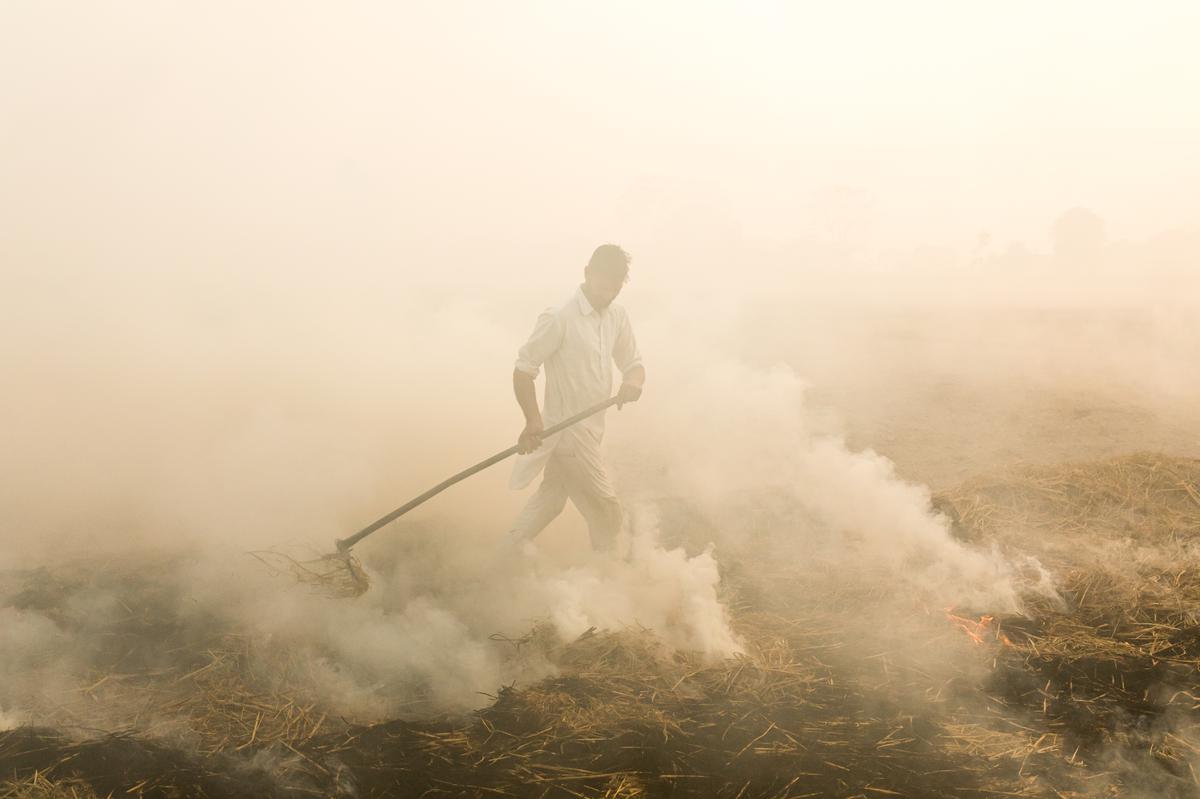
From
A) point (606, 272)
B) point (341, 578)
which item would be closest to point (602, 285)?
point (606, 272)

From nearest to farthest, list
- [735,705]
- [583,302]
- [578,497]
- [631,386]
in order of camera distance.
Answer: [735,705] < [583,302] < [631,386] < [578,497]

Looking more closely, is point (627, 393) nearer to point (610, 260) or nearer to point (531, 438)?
point (531, 438)

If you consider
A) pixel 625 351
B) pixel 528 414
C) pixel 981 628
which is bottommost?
pixel 981 628

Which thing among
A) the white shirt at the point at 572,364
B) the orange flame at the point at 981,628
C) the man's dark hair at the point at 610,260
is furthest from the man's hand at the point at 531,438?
the orange flame at the point at 981,628

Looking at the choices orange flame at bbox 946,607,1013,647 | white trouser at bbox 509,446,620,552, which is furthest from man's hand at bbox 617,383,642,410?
orange flame at bbox 946,607,1013,647

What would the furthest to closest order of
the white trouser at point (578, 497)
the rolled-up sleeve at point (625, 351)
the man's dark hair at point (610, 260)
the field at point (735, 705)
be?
the rolled-up sleeve at point (625, 351)
the white trouser at point (578, 497)
the man's dark hair at point (610, 260)
the field at point (735, 705)

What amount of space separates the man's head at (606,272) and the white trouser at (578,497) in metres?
0.89

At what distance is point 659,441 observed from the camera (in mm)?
7715

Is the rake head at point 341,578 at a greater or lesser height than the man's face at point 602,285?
lesser

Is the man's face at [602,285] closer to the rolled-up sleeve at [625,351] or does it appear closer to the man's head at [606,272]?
the man's head at [606,272]

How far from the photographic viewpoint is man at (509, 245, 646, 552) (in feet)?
12.9

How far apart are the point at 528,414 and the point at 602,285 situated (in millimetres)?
802

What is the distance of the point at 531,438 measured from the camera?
153 inches

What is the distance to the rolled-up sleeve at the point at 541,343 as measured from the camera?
3.97 meters
